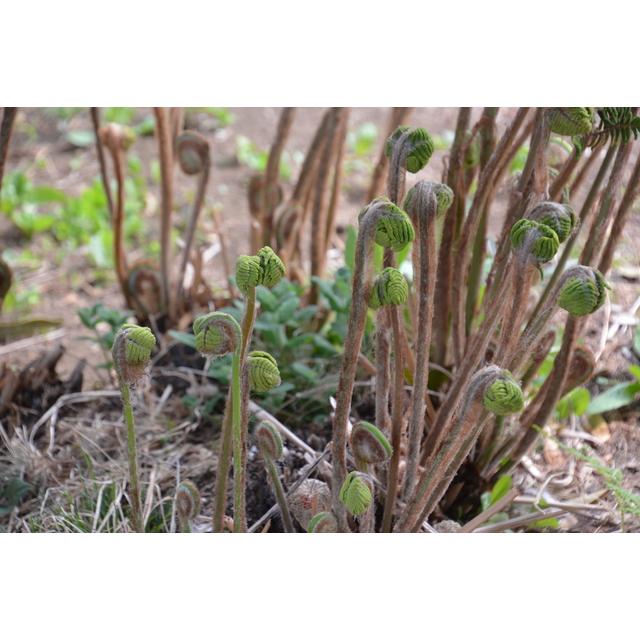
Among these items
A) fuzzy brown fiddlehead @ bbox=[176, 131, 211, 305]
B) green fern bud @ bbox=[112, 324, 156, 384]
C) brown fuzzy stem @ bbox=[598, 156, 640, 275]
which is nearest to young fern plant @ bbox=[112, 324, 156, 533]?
green fern bud @ bbox=[112, 324, 156, 384]

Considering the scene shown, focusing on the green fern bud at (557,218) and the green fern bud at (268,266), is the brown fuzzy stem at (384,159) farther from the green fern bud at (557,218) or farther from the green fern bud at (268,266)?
the green fern bud at (268,266)

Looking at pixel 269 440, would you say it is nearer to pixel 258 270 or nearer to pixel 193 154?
pixel 258 270

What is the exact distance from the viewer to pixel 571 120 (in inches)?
43.1

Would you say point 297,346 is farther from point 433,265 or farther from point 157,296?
point 433,265

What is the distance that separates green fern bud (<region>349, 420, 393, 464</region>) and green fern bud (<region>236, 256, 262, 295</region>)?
0.80 feet

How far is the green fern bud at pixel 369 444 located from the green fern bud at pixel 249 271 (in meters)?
0.24

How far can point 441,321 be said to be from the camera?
4.92 ft

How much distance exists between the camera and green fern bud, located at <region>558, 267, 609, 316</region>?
956mm

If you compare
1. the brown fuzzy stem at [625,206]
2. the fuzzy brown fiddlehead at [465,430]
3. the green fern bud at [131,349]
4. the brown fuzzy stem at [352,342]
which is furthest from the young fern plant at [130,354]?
the brown fuzzy stem at [625,206]

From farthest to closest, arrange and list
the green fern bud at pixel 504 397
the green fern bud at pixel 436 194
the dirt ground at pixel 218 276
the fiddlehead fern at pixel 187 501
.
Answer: the dirt ground at pixel 218 276, the fiddlehead fern at pixel 187 501, the green fern bud at pixel 436 194, the green fern bud at pixel 504 397

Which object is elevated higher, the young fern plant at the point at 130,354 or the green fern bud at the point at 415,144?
the green fern bud at the point at 415,144

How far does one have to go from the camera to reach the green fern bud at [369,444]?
1.09 m

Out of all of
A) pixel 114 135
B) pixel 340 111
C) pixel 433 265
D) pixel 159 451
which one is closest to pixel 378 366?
pixel 433 265

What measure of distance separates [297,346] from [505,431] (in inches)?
15.3
